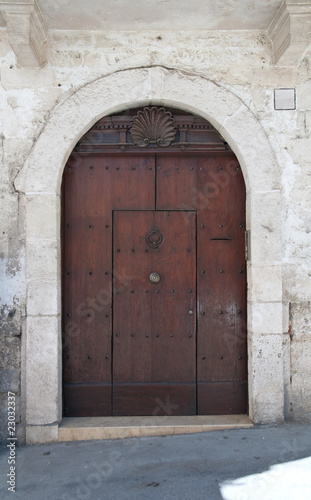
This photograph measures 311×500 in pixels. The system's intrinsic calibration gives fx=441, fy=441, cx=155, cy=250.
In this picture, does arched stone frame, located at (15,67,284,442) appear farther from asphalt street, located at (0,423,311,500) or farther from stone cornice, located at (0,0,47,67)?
stone cornice, located at (0,0,47,67)

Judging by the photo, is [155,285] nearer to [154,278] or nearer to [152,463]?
[154,278]

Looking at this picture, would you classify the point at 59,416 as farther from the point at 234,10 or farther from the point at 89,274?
the point at 234,10

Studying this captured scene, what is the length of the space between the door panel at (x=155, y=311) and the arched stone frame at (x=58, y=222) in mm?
450

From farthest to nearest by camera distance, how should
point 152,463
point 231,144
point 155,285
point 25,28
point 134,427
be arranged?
point 155,285 < point 231,144 < point 134,427 < point 25,28 < point 152,463

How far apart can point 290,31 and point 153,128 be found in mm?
1123

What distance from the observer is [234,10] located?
2.97m

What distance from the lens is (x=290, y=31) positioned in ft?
9.55

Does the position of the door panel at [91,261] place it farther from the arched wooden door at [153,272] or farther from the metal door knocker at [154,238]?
the metal door knocker at [154,238]

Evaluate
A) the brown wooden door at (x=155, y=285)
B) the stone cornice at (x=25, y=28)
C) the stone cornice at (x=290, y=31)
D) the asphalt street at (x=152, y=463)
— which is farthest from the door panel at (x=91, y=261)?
the stone cornice at (x=290, y=31)

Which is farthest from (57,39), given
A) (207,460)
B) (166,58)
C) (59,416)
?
(207,460)

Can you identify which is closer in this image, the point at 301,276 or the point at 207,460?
the point at 207,460

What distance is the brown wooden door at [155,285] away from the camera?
3328mm

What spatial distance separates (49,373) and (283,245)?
190cm

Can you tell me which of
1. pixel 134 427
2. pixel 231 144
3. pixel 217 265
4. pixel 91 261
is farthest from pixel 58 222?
pixel 134 427
